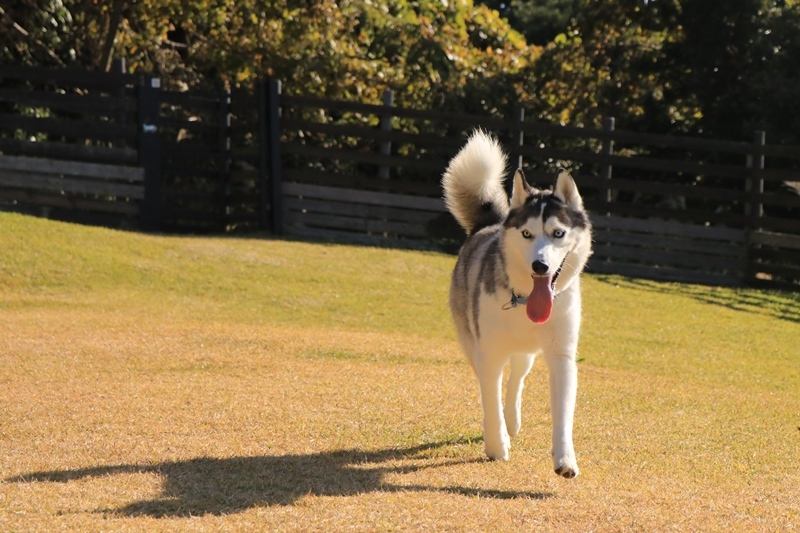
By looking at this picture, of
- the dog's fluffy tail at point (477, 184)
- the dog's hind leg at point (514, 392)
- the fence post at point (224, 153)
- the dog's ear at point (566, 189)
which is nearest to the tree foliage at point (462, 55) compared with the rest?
→ the fence post at point (224, 153)

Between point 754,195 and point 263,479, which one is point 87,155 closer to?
point 754,195

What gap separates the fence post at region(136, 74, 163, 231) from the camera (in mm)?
16609

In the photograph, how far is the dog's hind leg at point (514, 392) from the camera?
22.4 ft

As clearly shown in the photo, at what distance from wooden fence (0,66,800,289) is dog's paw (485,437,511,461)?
397 inches

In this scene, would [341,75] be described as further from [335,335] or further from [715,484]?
[715,484]

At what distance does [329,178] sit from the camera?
688 inches

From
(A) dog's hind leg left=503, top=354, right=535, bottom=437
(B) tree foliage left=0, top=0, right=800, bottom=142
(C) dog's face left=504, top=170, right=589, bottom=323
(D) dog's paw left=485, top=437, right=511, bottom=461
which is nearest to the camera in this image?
(C) dog's face left=504, top=170, right=589, bottom=323

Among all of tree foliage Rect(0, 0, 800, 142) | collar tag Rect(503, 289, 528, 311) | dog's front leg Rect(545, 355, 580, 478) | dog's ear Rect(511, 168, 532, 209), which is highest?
tree foliage Rect(0, 0, 800, 142)

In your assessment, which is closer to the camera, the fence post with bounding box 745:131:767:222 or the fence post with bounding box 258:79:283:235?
the fence post with bounding box 745:131:767:222

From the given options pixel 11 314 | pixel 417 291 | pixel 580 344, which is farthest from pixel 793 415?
pixel 11 314

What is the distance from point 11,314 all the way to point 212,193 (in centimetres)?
637

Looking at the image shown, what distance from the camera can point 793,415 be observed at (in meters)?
8.40

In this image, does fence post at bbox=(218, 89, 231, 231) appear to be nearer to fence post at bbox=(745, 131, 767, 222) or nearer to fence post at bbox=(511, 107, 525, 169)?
fence post at bbox=(511, 107, 525, 169)

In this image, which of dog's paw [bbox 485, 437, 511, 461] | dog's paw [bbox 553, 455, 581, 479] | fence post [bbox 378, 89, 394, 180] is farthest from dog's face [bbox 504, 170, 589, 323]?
fence post [bbox 378, 89, 394, 180]
